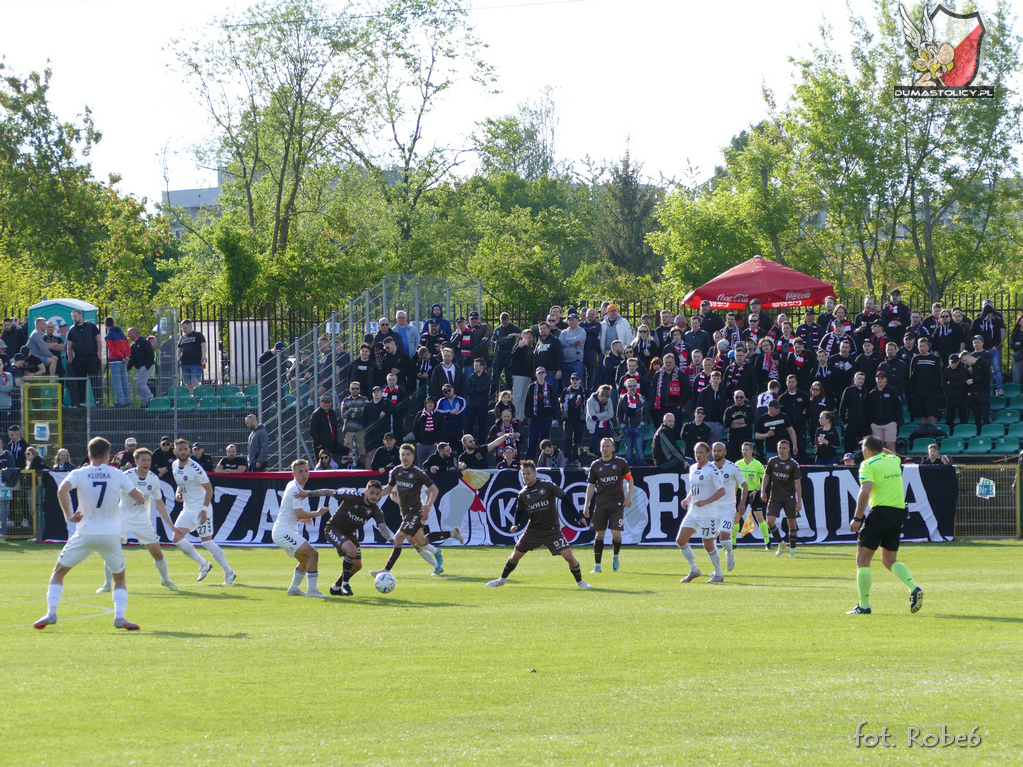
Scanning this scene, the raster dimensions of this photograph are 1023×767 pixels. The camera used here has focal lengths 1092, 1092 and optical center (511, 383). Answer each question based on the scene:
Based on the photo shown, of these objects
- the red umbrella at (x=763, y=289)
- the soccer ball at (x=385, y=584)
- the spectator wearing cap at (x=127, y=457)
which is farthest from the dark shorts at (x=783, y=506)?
the spectator wearing cap at (x=127, y=457)

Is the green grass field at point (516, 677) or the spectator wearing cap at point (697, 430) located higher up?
the spectator wearing cap at point (697, 430)

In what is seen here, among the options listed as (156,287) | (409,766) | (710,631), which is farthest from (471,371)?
(156,287)

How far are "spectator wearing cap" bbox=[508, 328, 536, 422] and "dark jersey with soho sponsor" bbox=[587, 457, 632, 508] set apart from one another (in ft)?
20.4

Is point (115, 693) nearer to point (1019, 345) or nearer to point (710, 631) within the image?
point (710, 631)

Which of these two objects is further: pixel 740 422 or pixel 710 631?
pixel 740 422

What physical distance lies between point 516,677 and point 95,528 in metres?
5.22

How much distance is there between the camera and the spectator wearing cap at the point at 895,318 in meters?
24.2

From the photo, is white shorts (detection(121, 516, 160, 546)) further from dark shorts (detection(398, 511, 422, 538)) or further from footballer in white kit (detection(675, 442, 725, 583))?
footballer in white kit (detection(675, 442, 725, 583))

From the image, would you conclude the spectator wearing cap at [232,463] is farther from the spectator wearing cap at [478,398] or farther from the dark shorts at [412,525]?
the dark shorts at [412,525]

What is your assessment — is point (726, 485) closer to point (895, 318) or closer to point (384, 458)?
point (384, 458)

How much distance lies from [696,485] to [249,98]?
37.3m

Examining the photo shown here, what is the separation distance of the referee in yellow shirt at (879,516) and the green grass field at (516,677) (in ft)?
1.37

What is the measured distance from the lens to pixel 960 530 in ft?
70.9

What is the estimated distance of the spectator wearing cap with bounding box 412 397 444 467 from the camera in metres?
23.0
